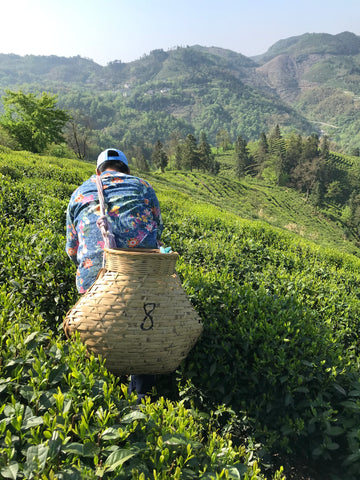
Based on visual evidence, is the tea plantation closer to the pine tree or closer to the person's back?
the person's back

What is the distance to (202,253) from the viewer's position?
605cm

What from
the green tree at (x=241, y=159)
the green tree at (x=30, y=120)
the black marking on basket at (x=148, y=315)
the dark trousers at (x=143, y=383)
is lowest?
the green tree at (x=241, y=159)

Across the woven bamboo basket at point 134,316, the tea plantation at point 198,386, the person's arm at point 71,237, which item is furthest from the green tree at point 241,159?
the woven bamboo basket at point 134,316

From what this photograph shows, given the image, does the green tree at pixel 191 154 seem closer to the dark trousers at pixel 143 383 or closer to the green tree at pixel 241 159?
the green tree at pixel 241 159

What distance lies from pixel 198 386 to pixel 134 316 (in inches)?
60.8

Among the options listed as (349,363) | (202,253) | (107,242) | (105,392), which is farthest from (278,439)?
(202,253)

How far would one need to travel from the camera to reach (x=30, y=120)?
3133 centimetres

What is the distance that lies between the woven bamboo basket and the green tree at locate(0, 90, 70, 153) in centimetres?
3330

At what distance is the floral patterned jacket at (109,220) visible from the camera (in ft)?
10.6

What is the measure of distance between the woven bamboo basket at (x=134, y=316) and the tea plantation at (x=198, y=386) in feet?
0.61

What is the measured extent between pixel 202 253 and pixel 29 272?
3216 mm

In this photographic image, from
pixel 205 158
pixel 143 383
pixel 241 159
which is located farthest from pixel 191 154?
pixel 143 383

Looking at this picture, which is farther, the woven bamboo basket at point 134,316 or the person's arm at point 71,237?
the person's arm at point 71,237

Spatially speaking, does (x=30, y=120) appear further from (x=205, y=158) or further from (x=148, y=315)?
(x=205, y=158)
